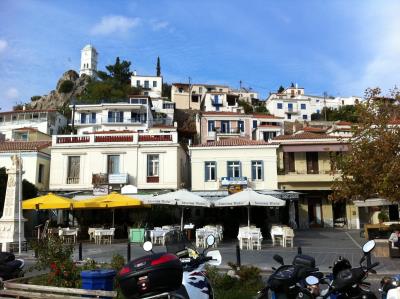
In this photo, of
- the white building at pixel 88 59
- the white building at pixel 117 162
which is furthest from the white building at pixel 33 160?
the white building at pixel 88 59

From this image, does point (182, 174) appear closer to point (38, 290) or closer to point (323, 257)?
point (323, 257)

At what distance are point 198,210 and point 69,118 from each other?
153 ft

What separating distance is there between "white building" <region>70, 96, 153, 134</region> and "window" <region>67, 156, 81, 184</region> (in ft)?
85.9

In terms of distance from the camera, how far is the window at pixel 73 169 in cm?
3169

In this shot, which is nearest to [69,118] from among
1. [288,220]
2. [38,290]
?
[288,220]

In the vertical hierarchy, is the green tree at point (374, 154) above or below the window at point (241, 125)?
below

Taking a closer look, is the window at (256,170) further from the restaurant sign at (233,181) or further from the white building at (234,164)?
the restaurant sign at (233,181)

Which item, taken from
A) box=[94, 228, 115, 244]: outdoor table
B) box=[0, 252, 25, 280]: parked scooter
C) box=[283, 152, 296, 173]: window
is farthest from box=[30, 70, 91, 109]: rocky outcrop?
box=[0, 252, 25, 280]: parked scooter

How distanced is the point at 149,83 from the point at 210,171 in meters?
57.9

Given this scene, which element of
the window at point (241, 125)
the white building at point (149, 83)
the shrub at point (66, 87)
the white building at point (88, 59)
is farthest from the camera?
the white building at point (88, 59)

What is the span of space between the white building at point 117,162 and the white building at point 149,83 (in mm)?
52550

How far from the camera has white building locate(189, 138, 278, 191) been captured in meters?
31.5

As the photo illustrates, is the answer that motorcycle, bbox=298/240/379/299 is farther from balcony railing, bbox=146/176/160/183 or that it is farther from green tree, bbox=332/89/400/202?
balcony railing, bbox=146/176/160/183

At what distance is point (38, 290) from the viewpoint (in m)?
7.33
